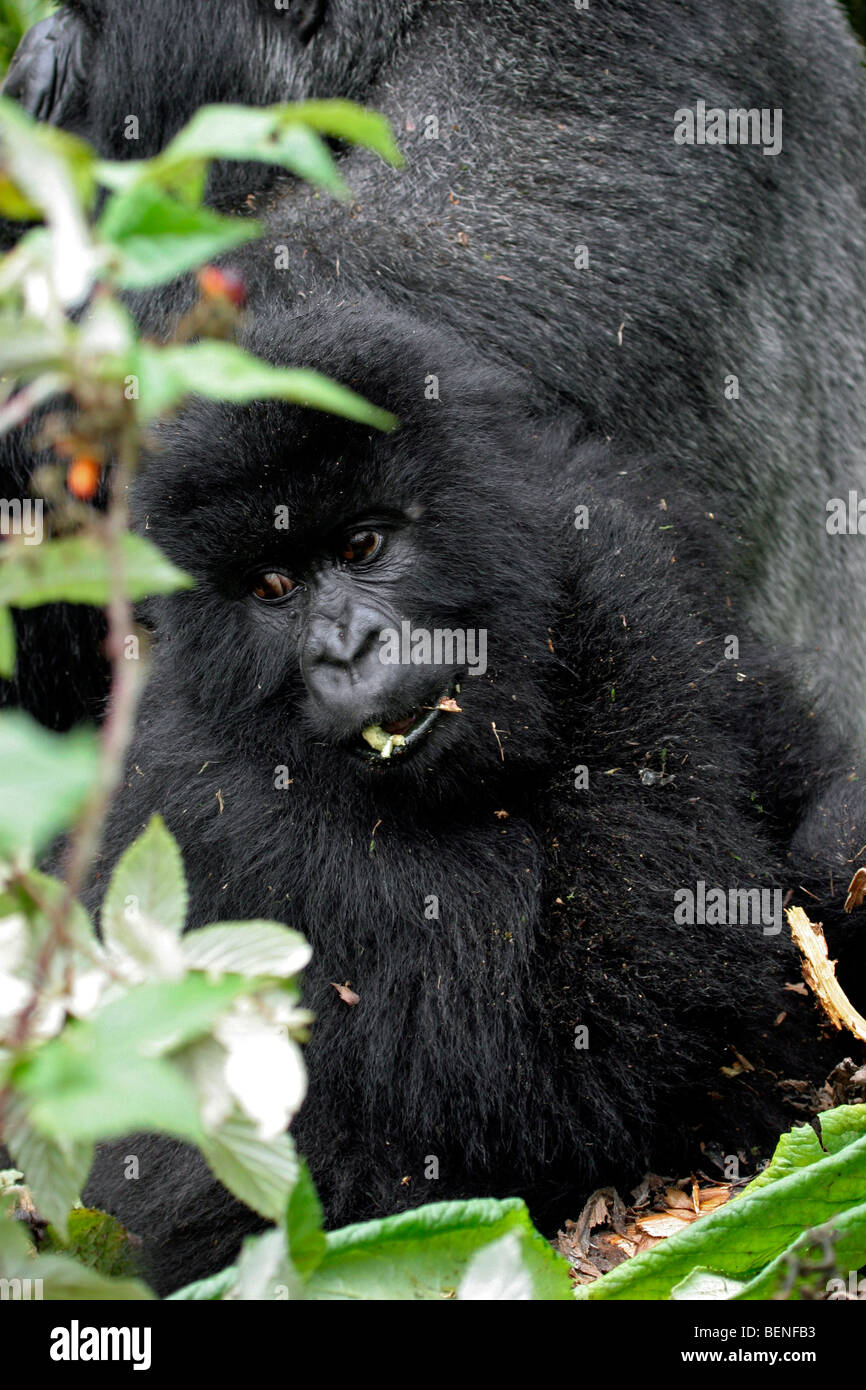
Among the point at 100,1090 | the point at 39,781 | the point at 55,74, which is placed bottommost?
the point at 100,1090

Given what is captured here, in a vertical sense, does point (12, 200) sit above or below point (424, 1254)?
above

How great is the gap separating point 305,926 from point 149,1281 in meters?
0.54

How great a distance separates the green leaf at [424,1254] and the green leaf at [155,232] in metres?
0.82

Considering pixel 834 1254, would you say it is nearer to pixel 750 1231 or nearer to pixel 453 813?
pixel 750 1231

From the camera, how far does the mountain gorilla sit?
2.02m

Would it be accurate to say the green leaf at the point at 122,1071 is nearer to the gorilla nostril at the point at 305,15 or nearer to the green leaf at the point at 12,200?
the green leaf at the point at 12,200

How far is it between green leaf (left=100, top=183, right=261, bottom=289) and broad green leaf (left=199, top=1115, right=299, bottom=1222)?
0.49 meters

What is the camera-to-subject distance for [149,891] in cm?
88

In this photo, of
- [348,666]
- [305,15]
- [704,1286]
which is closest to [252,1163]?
[704,1286]

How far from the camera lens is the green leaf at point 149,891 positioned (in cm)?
85

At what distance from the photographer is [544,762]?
2.16m

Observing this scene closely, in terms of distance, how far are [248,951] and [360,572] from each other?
128cm

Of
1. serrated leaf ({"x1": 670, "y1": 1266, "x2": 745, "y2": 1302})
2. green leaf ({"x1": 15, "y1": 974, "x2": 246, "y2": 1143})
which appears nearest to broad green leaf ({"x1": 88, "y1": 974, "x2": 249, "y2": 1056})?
green leaf ({"x1": 15, "y1": 974, "x2": 246, "y2": 1143})

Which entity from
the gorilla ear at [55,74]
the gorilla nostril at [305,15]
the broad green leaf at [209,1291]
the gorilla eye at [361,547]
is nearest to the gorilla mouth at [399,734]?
the gorilla eye at [361,547]
